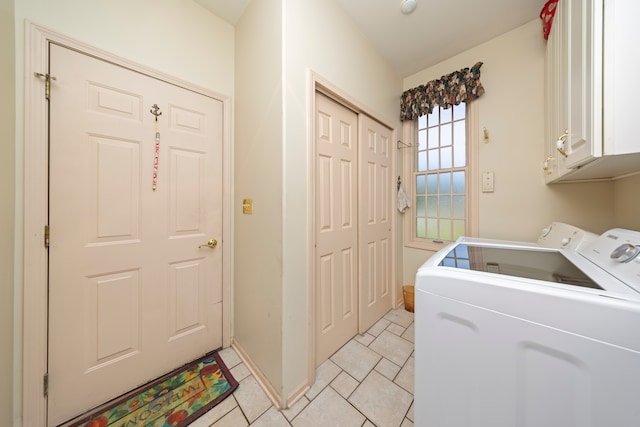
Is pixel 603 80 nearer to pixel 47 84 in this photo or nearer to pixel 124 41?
pixel 124 41

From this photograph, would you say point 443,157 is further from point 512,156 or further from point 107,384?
point 107,384

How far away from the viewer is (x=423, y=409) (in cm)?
75

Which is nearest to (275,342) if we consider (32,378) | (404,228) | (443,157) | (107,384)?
(107,384)

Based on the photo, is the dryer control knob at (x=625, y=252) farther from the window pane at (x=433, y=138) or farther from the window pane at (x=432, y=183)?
the window pane at (x=433, y=138)

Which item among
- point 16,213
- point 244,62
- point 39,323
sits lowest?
point 39,323

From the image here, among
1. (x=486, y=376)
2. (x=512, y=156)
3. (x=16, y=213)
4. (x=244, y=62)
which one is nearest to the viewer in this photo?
(x=486, y=376)

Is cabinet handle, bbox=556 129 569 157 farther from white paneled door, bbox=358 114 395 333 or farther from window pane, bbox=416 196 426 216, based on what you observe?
window pane, bbox=416 196 426 216

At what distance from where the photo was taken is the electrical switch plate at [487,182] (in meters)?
1.86

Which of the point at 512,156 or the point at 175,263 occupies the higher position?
the point at 512,156

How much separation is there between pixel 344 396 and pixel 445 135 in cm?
253

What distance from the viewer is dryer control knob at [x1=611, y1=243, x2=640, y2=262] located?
658 millimetres

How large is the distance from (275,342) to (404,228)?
1853mm

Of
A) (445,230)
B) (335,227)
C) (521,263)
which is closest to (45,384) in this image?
(335,227)

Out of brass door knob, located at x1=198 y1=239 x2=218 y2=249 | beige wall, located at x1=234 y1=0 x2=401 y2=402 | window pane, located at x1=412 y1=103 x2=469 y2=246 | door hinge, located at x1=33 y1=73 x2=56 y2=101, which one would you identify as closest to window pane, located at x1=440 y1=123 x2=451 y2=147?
window pane, located at x1=412 y1=103 x2=469 y2=246
